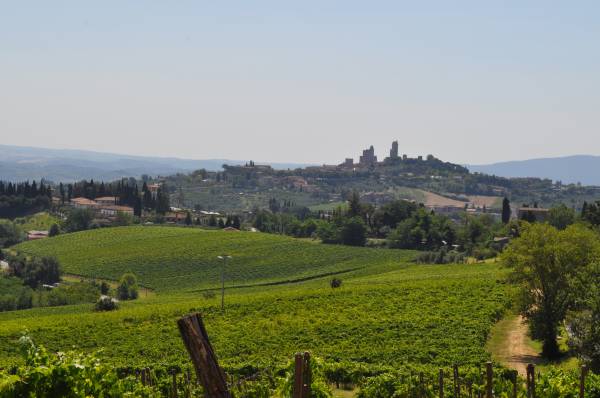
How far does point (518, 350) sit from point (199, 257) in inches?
2723

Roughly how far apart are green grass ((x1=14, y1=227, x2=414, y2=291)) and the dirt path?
50.0 m

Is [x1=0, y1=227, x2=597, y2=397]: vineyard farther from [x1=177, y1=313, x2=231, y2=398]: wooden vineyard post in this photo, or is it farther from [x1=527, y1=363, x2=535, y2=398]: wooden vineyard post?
[x1=527, y1=363, x2=535, y2=398]: wooden vineyard post

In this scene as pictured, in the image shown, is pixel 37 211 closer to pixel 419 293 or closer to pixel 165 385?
pixel 419 293

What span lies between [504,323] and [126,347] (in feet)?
71.6

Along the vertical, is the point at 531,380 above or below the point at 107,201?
above

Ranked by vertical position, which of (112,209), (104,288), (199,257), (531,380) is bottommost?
(104,288)

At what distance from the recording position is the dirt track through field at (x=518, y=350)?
1267 inches

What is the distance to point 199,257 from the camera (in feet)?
330

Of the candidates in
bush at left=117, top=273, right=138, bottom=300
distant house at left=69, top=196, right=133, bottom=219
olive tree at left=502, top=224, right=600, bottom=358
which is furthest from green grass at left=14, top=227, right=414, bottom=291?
olive tree at left=502, top=224, right=600, bottom=358

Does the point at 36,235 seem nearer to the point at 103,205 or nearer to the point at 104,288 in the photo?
the point at 103,205

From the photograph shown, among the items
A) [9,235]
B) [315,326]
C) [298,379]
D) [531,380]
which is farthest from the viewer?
[9,235]

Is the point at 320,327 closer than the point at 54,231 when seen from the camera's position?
Yes

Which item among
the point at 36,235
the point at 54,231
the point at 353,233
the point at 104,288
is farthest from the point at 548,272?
the point at 36,235

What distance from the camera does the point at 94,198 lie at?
584 feet
